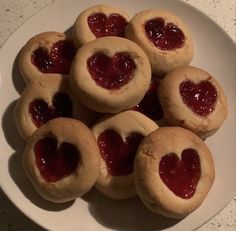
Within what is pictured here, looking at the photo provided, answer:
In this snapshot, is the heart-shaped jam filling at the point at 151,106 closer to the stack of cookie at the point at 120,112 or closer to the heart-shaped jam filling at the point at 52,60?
the stack of cookie at the point at 120,112

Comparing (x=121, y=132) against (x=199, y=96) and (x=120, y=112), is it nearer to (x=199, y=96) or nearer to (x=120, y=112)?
(x=120, y=112)

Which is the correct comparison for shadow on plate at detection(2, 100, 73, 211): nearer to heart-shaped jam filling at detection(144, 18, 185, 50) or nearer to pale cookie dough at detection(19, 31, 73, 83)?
pale cookie dough at detection(19, 31, 73, 83)

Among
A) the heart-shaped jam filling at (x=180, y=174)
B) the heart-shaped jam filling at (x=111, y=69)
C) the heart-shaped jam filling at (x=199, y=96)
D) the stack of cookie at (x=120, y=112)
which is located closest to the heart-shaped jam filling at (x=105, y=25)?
the stack of cookie at (x=120, y=112)

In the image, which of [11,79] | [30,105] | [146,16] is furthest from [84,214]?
[146,16]

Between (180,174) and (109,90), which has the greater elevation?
(109,90)

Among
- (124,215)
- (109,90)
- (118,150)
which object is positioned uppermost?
(109,90)

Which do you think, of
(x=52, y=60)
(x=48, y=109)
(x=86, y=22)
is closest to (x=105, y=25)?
(x=86, y=22)

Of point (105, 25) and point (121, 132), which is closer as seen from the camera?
point (121, 132)

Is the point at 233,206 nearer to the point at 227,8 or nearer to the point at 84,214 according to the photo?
the point at 84,214

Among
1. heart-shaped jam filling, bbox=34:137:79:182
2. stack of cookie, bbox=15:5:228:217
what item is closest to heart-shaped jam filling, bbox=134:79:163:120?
stack of cookie, bbox=15:5:228:217
